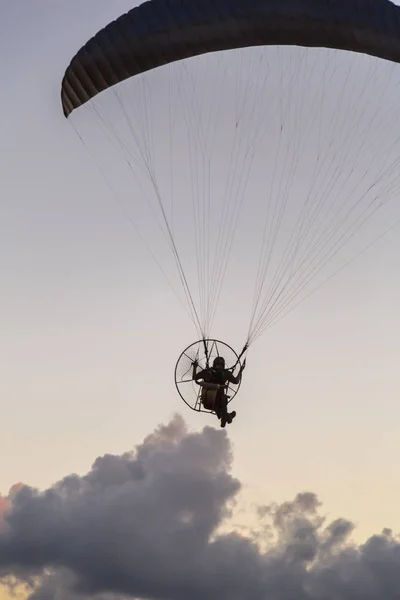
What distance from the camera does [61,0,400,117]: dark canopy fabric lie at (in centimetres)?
4869

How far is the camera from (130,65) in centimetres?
5041

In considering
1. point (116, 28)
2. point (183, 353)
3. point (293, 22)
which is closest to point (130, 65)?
point (116, 28)

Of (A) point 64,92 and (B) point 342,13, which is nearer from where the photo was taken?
(B) point 342,13

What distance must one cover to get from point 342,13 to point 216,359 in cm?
1137

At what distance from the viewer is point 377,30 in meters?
48.5

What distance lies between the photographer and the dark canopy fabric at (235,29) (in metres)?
48.7

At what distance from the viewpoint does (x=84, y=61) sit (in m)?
50.8

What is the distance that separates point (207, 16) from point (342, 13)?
418 cm

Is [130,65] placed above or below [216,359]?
above

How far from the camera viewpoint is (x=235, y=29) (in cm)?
4922

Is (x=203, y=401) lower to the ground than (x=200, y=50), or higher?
lower

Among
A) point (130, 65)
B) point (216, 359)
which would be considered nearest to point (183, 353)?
point (216, 359)

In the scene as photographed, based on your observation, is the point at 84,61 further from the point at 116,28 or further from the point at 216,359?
the point at 216,359

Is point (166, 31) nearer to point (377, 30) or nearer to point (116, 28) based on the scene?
point (116, 28)
